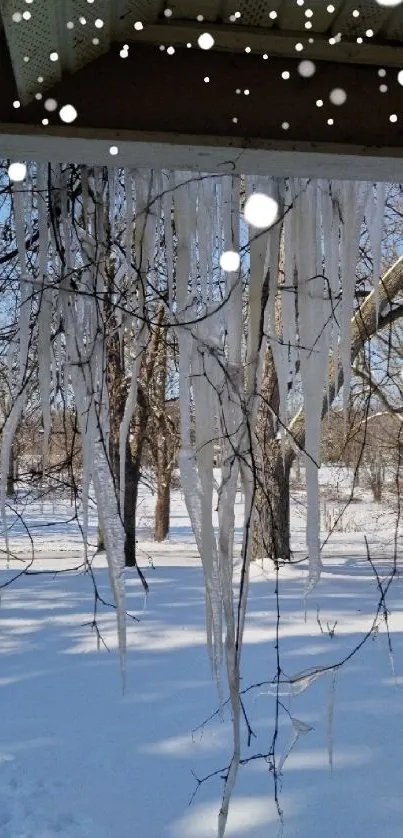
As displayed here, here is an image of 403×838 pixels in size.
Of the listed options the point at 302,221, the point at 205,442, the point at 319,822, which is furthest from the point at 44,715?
the point at 302,221

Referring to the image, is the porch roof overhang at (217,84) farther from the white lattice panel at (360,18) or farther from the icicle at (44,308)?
the icicle at (44,308)

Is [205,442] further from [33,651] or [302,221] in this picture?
[33,651]

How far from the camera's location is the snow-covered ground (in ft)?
8.50

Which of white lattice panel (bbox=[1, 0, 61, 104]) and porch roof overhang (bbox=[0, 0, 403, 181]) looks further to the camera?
porch roof overhang (bbox=[0, 0, 403, 181])

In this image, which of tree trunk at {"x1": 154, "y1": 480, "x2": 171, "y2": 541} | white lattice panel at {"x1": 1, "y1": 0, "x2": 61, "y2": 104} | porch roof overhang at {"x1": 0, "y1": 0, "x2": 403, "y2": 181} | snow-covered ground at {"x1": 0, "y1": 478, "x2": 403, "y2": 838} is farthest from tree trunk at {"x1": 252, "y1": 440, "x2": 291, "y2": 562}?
tree trunk at {"x1": 154, "y1": 480, "x2": 171, "y2": 541}

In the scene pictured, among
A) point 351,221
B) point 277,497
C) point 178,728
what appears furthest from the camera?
point 277,497

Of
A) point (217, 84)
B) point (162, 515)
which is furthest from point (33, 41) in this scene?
point (162, 515)

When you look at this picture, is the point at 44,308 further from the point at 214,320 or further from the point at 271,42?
the point at 271,42

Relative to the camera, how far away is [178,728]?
3.25 meters

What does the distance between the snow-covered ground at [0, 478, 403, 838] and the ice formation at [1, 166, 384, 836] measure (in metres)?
0.68

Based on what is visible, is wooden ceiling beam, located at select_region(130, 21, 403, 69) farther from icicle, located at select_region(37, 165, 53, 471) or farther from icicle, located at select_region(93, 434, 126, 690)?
icicle, located at select_region(93, 434, 126, 690)

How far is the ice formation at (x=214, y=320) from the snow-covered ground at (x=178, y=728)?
2.24 ft

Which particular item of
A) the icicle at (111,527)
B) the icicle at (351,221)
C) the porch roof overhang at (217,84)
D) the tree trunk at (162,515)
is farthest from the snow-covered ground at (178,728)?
the tree trunk at (162,515)

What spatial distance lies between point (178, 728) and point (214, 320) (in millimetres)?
2123
